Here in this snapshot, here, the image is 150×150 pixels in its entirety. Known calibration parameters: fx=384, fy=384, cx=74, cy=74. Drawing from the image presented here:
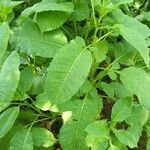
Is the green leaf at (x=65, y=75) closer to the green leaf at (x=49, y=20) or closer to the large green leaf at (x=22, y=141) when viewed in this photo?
the green leaf at (x=49, y=20)

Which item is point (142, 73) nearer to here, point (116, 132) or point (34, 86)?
point (116, 132)

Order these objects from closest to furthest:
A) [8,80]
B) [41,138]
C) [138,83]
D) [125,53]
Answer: [8,80] < [138,83] < [41,138] < [125,53]

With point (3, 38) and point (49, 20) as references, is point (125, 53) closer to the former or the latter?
point (49, 20)

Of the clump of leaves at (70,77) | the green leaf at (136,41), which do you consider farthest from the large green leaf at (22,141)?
the green leaf at (136,41)

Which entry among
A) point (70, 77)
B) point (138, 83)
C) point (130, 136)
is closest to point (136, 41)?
point (138, 83)

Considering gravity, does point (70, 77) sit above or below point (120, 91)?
above

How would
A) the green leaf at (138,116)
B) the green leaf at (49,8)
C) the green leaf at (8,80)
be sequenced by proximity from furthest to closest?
the green leaf at (138,116) < the green leaf at (49,8) < the green leaf at (8,80)

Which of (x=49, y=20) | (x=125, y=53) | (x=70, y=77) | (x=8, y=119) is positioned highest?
(x=49, y=20)

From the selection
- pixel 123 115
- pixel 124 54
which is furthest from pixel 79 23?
pixel 123 115
